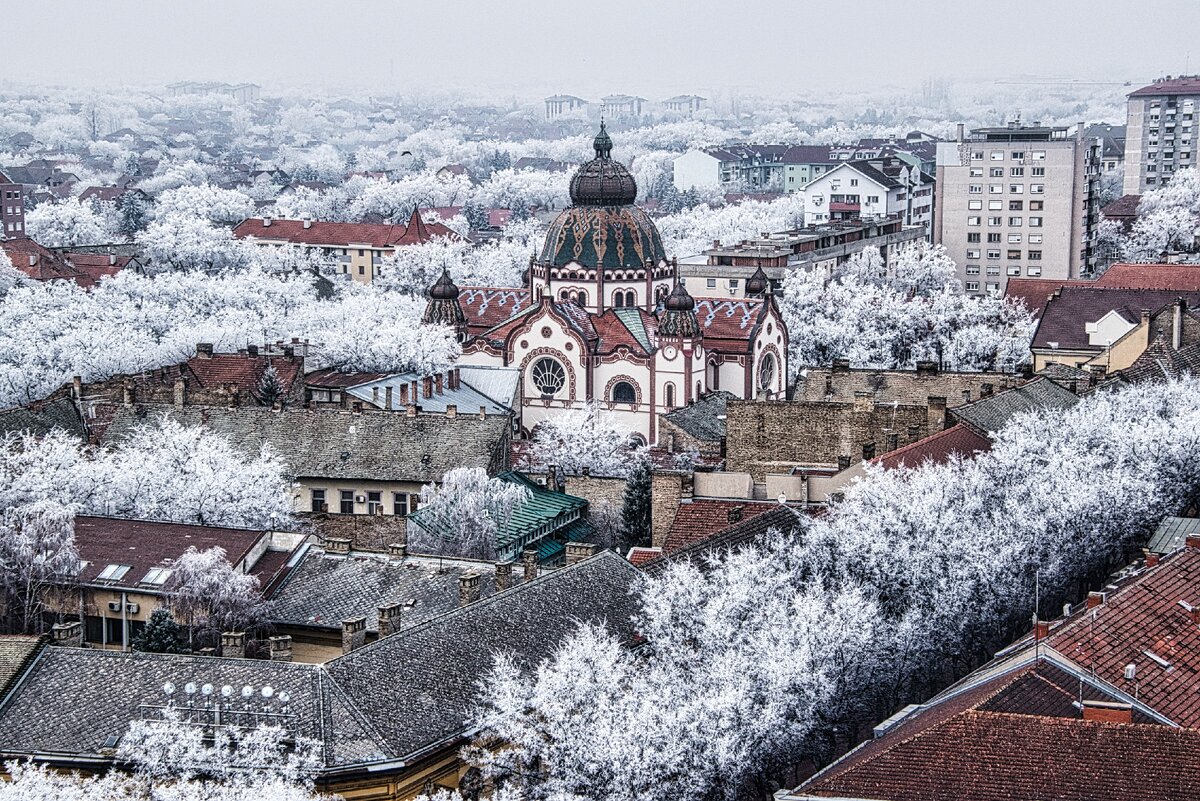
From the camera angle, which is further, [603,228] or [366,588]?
[603,228]

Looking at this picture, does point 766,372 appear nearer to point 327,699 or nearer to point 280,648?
point 280,648

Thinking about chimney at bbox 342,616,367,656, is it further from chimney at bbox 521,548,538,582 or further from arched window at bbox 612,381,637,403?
arched window at bbox 612,381,637,403

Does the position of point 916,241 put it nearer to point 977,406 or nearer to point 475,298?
point 475,298

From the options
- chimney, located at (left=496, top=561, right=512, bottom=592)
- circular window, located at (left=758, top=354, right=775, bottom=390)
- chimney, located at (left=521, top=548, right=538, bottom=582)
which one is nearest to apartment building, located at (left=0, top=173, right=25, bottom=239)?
circular window, located at (left=758, top=354, right=775, bottom=390)

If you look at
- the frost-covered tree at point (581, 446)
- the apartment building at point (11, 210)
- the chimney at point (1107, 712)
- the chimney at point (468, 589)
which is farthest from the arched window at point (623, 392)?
the apartment building at point (11, 210)

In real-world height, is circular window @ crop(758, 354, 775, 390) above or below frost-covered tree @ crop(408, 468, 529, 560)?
below

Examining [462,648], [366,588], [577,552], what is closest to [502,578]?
[366,588]

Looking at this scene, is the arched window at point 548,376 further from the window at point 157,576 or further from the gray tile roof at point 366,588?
the window at point 157,576
